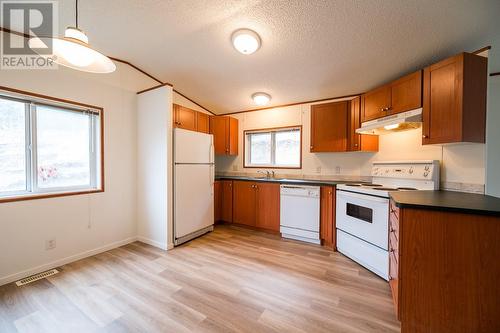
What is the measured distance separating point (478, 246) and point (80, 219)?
3.84 metres

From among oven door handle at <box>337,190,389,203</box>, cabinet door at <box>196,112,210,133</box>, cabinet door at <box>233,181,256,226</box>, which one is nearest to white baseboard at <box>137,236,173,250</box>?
cabinet door at <box>233,181,256,226</box>

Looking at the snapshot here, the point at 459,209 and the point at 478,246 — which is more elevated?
the point at 459,209

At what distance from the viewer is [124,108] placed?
3.03 meters

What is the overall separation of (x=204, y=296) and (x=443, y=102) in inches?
116

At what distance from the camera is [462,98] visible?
1.83 metres

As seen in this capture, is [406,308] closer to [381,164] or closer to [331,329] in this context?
[331,329]

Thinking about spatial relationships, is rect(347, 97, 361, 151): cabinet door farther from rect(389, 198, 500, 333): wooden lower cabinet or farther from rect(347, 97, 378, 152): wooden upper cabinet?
rect(389, 198, 500, 333): wooden lower cabinet

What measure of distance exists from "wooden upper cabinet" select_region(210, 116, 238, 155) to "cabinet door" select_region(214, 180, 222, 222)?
26.8 inches

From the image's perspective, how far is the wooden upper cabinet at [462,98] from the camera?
1835 mm

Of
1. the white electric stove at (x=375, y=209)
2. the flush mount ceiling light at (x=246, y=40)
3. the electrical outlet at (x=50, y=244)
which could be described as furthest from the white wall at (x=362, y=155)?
the electrical outlet at (x=50, y=244)

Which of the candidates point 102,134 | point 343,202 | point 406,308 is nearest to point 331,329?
point 406,308

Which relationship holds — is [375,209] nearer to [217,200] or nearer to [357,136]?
[357,136]

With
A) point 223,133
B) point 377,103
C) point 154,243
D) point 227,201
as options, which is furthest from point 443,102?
point 154,243

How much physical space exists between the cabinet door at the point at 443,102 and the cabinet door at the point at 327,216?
1238 mm
